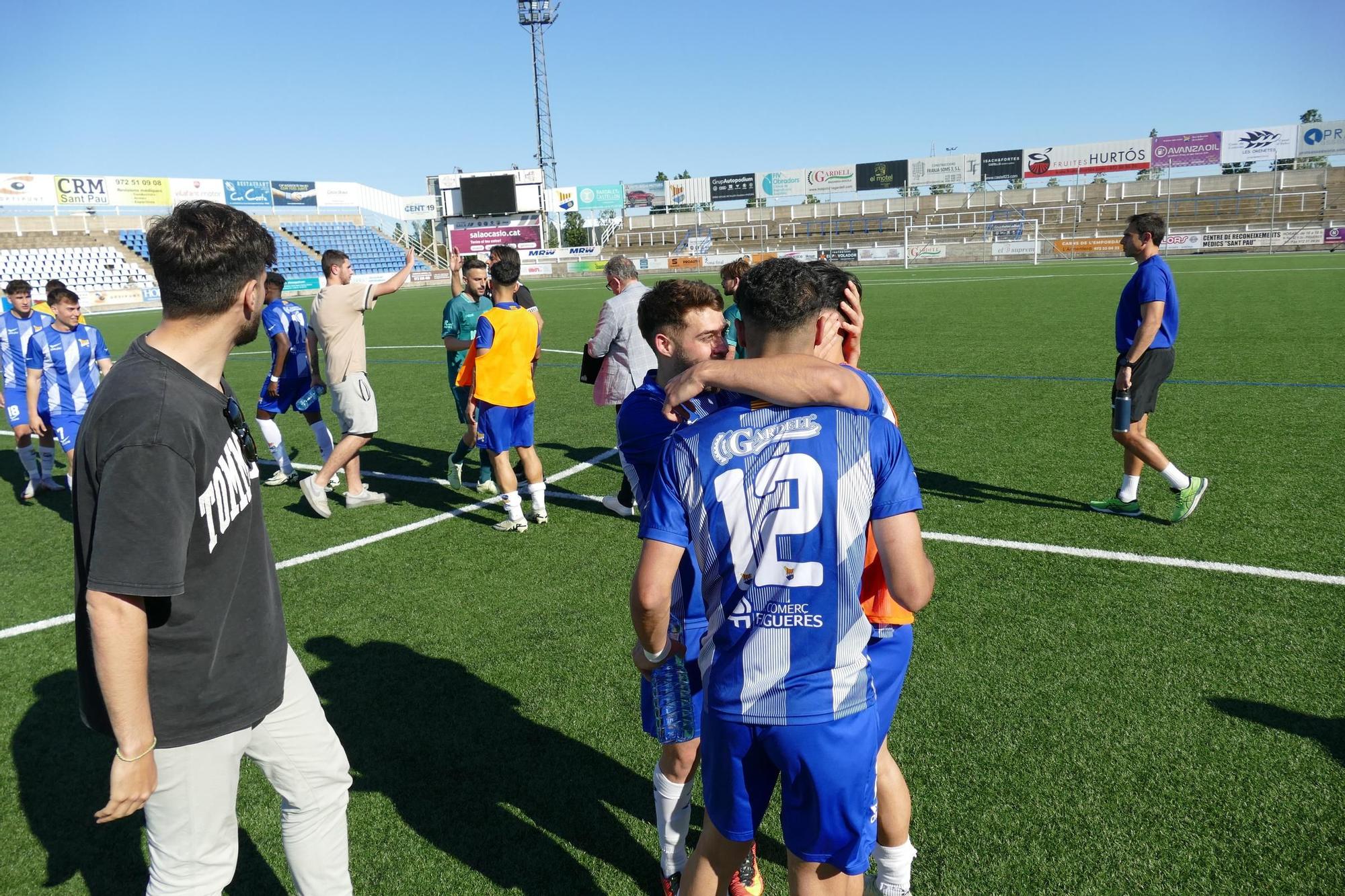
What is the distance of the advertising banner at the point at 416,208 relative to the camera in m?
76.2

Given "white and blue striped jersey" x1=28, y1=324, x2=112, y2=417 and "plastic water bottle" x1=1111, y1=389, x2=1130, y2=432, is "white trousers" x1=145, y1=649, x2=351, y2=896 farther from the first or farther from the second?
"white and blue striped jersey" x1=28, y1=324, x2=112, y2=417

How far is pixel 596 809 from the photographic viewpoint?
11.3 feet

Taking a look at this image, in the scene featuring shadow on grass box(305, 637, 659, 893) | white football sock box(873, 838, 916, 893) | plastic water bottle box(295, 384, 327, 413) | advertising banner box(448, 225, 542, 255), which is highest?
advertising banner box(448, 225, 542, 255)

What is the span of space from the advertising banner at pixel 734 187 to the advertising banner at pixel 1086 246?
37600mm

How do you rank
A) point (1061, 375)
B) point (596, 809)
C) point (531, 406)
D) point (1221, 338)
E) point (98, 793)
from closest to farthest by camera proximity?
point (596, 809) → point (98, 793) → point (531, 406) → point (1061, 375) → point (1221, 338)

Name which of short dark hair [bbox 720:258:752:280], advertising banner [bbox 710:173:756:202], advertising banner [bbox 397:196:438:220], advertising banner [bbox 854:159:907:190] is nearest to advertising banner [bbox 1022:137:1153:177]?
advertising banner [bbox 854:159:907:190]

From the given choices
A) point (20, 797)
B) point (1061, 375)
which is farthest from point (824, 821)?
point (1061, 375)

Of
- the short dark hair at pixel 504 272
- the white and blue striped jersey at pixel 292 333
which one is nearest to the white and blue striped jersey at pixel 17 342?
the white and blue striped jersey at pixel 292 333

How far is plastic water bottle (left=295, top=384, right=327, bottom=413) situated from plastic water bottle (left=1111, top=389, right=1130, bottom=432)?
6936 mm

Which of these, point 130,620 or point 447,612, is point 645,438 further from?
point 447,612

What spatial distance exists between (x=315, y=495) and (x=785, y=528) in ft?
20.3

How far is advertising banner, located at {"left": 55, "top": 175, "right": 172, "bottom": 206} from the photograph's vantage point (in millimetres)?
56781

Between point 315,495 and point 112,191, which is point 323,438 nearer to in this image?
point 315,495

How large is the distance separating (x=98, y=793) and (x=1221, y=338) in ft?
53.1
